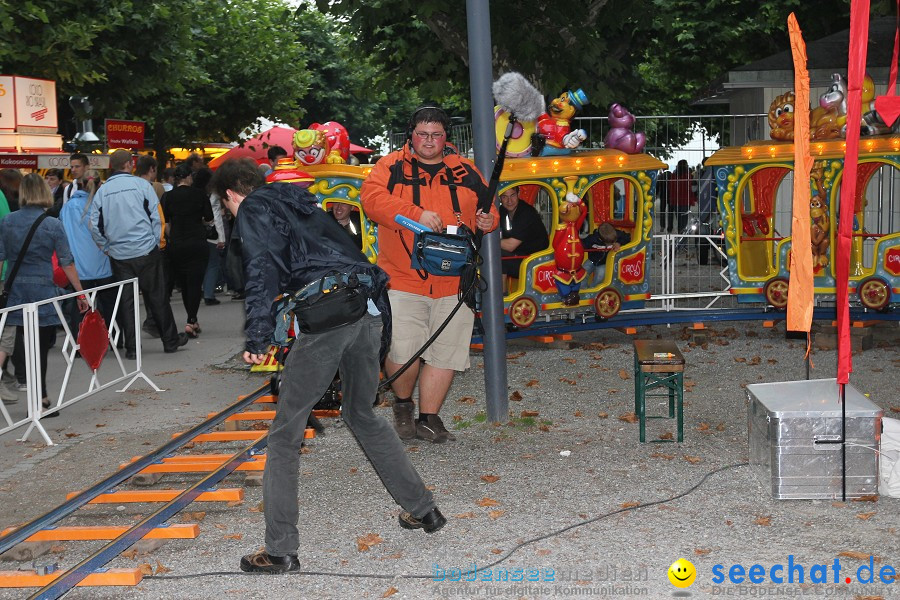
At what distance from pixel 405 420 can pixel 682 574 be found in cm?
331

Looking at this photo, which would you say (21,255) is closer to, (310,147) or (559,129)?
(310,147)

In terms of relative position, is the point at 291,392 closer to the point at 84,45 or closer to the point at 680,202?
the point at 680,202

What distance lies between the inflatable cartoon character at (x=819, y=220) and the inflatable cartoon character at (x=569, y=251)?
2.37m

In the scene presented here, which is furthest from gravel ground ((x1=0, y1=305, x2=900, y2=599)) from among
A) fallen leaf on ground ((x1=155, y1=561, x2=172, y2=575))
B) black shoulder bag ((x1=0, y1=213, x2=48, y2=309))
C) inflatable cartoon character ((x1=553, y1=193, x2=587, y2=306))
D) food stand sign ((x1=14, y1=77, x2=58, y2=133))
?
food stand sign ((x1=14, y1=77, x2=58, y2=133))

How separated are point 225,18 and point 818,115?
30053 millimetres

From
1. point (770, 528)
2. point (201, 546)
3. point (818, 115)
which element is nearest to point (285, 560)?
point (201, 546)

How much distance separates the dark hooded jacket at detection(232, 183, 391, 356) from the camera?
556 centimetres

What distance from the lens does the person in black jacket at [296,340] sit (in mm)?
5512

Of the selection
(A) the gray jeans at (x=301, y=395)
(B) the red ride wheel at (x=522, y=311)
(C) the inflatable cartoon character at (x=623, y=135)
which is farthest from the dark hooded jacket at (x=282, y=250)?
(C) the inflatable cartoon character at (x=623, y=135)

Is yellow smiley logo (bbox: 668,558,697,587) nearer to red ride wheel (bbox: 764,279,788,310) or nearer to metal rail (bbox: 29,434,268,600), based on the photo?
metal rail (bbox: 29,434,268,600)

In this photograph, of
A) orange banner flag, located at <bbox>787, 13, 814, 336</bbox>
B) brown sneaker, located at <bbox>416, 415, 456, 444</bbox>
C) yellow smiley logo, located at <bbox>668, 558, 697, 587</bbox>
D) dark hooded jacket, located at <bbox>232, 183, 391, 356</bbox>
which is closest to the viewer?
yellow smiley logo, located at <bbox>668, 558, 697, 587</bbox>

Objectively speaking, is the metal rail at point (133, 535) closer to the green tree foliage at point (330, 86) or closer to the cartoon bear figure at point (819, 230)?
the cartoon bear figure at point (819, 230)

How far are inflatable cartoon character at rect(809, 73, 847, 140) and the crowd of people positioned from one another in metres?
6.29

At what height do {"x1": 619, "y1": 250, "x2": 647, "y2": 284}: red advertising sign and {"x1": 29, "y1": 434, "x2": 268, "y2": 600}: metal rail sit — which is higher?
{"x1": 619, "y1": 250, "x2": 647, "y2": 284}: red advertising sign
